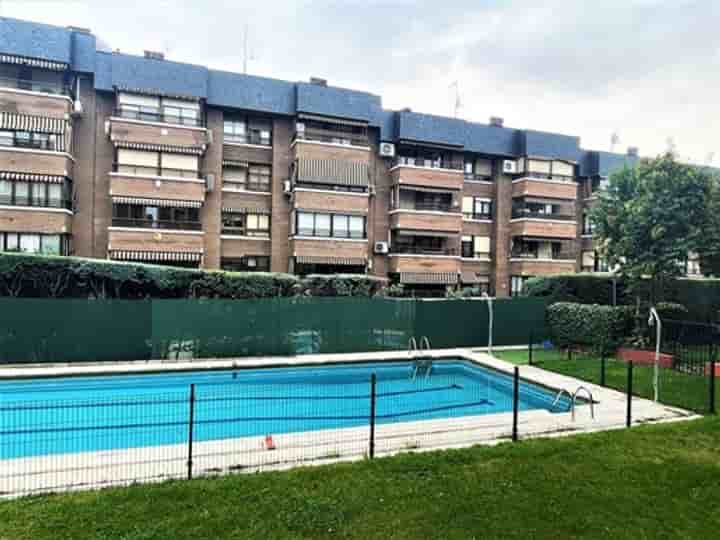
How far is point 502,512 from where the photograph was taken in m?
4.63

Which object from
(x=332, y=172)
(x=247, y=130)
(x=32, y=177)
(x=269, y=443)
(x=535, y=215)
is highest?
(x=247, y=130)

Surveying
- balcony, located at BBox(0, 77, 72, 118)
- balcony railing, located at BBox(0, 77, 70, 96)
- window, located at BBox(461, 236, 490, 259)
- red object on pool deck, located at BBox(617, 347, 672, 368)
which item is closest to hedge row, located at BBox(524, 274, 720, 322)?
red object on pool deck, located at BBox(617, 347, 672, 368)

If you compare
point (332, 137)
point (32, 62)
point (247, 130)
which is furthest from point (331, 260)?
point (32, 62)

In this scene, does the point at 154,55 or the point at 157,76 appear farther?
the point at 154,55

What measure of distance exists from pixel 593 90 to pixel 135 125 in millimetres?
21119

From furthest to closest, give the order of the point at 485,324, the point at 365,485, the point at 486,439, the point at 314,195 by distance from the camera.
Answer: the point at 314,195, the point at 485,324, the point at 486,439, the point at 365,485

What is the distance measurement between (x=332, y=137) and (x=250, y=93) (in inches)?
195

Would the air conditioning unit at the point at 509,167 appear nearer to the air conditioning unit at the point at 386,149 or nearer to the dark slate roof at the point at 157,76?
the air conditioning unit at the point at 386,149

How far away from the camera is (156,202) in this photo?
21.6 meters

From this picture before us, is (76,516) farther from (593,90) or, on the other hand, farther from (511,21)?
(593,90)

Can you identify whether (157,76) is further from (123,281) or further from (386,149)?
(386,149)

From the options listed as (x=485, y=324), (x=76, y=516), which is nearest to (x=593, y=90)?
(x=485, y=324)

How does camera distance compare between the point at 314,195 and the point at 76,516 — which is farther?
the point at 314,195

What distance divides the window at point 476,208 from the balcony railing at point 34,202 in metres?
22.5
